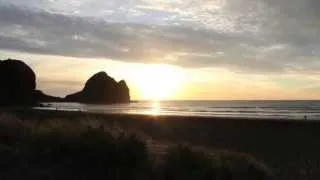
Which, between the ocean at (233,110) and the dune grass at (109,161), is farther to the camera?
the ocean at (233,110)

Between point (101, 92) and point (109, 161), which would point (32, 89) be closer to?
point (101, 92)

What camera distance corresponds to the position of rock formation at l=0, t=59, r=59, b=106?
125 meters

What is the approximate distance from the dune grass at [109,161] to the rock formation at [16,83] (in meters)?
109

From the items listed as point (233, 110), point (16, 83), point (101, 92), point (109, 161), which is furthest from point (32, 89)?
point (109, 161)

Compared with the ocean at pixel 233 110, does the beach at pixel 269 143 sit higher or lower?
lower

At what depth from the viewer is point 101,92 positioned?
582 ft

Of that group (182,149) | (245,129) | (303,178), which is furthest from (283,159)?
(245,129)

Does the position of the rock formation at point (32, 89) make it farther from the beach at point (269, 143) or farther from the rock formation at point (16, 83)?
the beach at point (269, 143)

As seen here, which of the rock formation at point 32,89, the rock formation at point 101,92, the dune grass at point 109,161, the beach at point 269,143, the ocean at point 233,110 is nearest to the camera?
the dune grass at point 109,161

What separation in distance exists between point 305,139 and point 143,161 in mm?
15901

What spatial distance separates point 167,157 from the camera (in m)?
12.6

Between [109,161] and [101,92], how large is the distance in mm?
165851

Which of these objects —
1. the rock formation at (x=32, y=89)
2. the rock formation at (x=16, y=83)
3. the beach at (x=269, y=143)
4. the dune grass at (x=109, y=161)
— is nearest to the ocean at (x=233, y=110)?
the beach at (x=269, y=143)

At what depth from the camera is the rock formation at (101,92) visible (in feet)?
583
